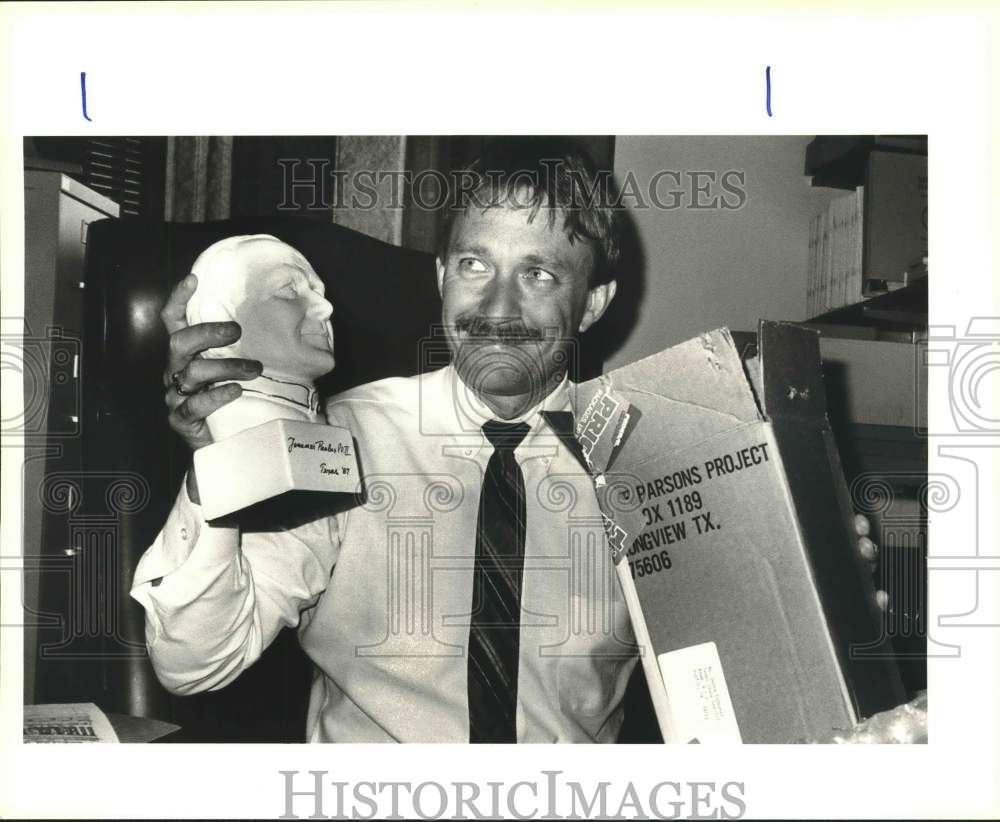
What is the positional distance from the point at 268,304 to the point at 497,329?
34 centimetres

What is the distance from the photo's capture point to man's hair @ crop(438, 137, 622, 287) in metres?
1.65

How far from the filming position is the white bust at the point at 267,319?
1.59 metres

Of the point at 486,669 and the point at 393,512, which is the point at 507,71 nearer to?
the point at 393,512

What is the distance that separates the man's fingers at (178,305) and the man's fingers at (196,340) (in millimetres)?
10

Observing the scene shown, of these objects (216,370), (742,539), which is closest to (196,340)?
(216,370)

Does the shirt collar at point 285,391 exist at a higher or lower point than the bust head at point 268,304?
lower

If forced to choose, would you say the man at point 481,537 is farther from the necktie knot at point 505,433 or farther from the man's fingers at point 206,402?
the man's fingers at point 206,402

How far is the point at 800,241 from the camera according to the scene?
1.68 metres

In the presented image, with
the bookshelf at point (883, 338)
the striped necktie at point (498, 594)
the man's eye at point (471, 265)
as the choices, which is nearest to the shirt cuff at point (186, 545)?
the striped necktie at point (498, 594)

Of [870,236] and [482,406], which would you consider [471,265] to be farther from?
[870,236]

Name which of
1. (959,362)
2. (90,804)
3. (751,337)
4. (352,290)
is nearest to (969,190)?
(959,362)

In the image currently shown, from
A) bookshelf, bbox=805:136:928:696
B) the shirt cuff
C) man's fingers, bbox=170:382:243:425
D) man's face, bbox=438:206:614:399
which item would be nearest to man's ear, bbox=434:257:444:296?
man's face, bbox=438:206:614:399

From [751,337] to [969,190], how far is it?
472mm

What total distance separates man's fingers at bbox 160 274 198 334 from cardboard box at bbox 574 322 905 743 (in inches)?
23.2
